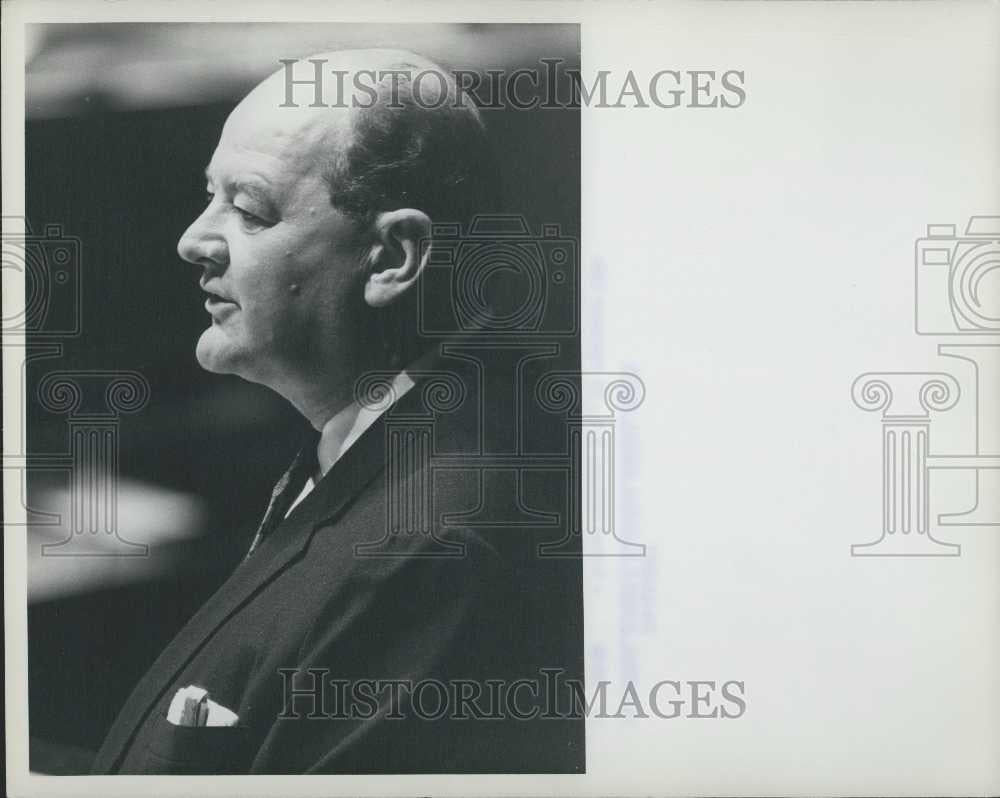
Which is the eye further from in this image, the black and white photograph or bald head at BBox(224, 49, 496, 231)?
bald head at BBox(224, 49, 496, 231)

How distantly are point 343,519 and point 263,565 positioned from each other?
0.17 meters

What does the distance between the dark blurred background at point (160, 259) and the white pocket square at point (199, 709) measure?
0.32ft

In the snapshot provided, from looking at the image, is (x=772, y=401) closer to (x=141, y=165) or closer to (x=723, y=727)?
(x=723, y=727)

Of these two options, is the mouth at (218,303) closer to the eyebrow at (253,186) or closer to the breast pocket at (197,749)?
the eyebrow at (253,186)

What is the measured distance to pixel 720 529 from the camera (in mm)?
1663

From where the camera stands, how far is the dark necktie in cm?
165

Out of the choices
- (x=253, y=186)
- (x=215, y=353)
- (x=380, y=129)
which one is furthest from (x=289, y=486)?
(x=380, y=129)

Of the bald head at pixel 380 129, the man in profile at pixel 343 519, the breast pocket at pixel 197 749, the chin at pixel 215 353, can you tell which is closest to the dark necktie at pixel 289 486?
the man in profile at pixel 343 519

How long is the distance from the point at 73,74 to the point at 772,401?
146cm

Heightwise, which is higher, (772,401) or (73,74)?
(73,74)

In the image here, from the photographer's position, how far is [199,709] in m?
1.63

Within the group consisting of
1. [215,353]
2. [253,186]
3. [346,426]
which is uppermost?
[253,186]

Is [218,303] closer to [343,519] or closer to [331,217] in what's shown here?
[331,217]

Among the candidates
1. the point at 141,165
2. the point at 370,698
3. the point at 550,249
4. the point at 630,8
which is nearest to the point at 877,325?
the point at 550,249
